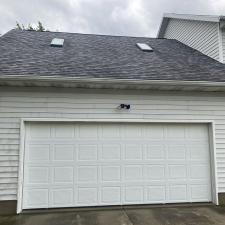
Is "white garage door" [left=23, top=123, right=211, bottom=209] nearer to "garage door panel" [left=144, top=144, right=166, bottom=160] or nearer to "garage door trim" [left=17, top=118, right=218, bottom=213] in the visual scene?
"garage door panel" [left=144, top=144, right=166, bottom=160]

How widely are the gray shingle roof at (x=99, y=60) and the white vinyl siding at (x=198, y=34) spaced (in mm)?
324

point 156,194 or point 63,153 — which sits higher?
point 63,153

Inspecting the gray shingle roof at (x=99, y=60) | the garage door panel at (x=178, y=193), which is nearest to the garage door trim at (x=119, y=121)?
the garage door panel at (x=178, y=193)

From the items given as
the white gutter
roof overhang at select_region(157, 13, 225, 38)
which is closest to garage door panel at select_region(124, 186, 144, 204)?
the white gutter

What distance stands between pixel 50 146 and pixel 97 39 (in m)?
5.77

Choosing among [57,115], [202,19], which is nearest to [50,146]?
[57,115]

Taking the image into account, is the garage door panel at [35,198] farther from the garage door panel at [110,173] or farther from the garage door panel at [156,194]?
the garage door panel at [156,194]

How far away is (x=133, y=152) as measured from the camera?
7117 mm

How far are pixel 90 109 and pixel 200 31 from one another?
20.3 feet

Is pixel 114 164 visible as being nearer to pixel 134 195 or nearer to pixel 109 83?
pixel 134 195

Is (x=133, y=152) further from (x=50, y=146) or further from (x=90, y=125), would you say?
(x=50, y=146)

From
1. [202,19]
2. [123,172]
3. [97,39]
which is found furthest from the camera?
[97,39]

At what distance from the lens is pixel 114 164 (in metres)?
6.98

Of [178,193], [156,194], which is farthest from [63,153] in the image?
[178,193]
